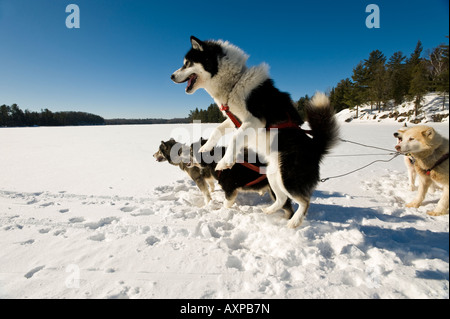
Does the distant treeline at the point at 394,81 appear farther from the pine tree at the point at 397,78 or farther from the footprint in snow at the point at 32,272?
the footprint in snow at the point at 32,272

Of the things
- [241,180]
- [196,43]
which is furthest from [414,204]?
[196,43]

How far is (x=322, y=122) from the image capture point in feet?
8.34

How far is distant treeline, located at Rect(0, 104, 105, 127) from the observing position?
5741cm

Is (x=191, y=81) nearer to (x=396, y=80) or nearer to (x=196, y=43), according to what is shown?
(x=196, y=43)

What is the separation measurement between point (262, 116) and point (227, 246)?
162 cm

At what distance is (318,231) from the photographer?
2.61 meters

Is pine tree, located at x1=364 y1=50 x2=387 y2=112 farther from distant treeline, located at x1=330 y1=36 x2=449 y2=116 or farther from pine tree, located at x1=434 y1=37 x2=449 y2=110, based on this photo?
pine tree, located at x1=434 y1=37 x2=449 y2=110

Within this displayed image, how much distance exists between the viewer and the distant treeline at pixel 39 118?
57409mm

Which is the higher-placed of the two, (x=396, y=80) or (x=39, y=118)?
(x=39, y=118)

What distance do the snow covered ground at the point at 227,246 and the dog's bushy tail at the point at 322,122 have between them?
247mm

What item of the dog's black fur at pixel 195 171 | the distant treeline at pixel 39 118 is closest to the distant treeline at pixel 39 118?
the distant treeline at pixel 39 118

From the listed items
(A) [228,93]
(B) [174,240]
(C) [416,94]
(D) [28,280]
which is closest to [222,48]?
(A) [228,93]

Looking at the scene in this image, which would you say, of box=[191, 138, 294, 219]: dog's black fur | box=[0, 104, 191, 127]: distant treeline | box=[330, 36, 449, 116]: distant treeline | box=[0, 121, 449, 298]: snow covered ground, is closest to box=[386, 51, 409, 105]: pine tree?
box=[330, 36, 449, 116]: distant treeline
